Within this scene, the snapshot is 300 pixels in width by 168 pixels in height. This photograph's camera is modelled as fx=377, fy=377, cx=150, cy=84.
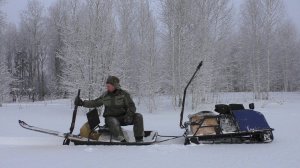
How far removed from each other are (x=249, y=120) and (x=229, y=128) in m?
0.41

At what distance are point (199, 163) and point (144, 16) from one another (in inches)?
576

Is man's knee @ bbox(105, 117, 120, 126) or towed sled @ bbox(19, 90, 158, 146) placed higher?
man's knee @ bbox(105, 117, 120, 126)

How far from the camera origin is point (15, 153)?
6586 millimetres

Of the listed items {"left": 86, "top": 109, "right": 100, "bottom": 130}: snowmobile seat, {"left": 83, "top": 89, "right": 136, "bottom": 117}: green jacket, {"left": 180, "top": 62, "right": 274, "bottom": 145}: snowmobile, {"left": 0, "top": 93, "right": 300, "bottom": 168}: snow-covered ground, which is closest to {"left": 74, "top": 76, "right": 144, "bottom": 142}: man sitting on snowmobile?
{"left": 83, "top": 89, "right": 136, "bottom": 117}: green jacket

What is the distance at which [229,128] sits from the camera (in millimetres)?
7387

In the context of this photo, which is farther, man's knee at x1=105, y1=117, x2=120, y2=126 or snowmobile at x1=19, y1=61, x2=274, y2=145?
man's knee at x1=105, y1=117, x2=120, y2=126

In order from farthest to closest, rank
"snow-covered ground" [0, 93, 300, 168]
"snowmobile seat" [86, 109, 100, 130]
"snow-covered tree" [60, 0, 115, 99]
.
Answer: "snow-covered tree" [60, 0, 115, 99] < "snowmobile seat" [86, 109, 100, 130] < "snow-covered ground" [0, 93, 300, 168]

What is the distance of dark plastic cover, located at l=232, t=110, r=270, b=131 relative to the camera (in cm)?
720

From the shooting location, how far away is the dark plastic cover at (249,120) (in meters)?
7.20

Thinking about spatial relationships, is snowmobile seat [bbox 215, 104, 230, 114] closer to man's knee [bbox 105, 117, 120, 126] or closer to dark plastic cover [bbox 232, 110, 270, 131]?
dark plastic cover [bbox 232, 110, 270, 131]

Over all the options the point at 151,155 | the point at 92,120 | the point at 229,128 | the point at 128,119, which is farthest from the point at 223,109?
the point at 92,120

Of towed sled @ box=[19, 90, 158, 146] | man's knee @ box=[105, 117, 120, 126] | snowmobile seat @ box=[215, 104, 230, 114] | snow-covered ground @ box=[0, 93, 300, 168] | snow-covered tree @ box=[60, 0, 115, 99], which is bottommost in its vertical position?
snow-covered ground @ box=[0, 93, 300, 168]

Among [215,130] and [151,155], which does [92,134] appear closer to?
[151,155]

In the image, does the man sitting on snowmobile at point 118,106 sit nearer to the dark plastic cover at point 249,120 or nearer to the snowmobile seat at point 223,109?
the snowmobile seat at point 223,109
